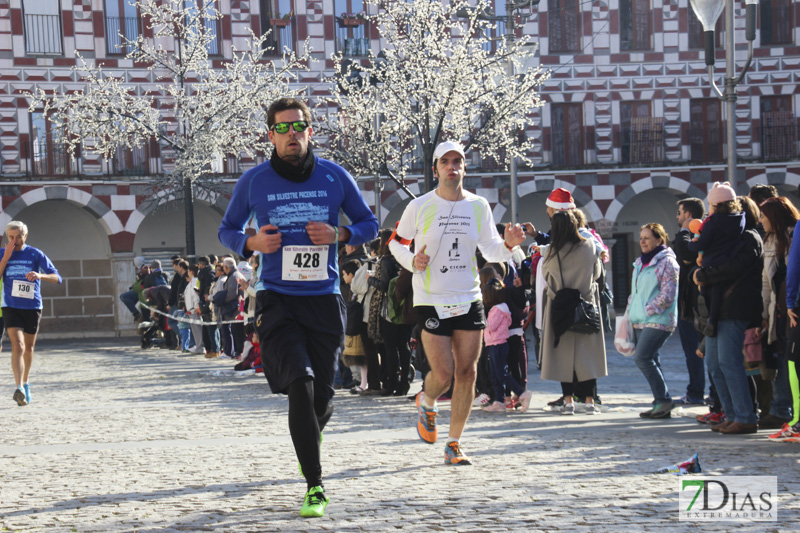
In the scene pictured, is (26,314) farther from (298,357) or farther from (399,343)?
(298,357)

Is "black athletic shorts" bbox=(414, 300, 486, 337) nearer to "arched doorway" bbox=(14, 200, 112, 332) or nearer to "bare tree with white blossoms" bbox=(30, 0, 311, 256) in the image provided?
"bare tree with white blossoms" bbox=(30, 0, 311, 256)

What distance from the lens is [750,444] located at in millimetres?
8719

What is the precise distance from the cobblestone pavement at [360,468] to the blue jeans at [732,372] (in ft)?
0.93

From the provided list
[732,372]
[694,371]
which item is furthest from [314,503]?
[694,371]

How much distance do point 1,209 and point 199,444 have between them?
1176 inches

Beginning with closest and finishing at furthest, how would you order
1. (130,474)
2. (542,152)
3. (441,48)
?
(130,474)
(441,48)
(542,152)

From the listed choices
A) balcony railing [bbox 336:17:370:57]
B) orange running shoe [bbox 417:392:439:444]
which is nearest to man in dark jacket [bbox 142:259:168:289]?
balcony railing [bbox 336:17:370:57]

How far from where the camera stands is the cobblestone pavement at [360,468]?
594cm

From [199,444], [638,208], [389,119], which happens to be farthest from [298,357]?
[638,208]

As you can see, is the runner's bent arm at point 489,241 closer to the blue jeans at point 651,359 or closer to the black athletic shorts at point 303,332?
the black athletic shorts at point 303,332

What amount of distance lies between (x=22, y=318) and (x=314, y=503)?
8670mm

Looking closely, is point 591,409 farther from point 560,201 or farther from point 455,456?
point 455,456

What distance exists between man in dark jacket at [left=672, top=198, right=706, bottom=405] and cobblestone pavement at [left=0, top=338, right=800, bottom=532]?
25.6 inches

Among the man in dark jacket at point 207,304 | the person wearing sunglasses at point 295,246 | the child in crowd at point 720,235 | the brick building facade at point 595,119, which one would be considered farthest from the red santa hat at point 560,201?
the brick building facade at point 595,119
